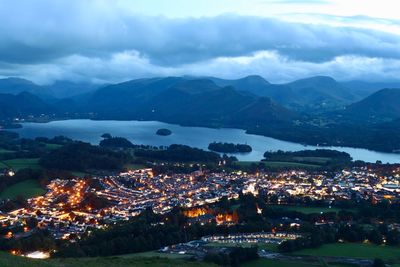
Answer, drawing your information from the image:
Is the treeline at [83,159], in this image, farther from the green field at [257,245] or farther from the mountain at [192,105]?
the mountain at [192,105]

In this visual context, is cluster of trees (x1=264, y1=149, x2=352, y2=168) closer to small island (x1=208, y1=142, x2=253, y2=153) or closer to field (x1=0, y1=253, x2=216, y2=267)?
small island (x1=208, y1=142, x2=253, y2=153)

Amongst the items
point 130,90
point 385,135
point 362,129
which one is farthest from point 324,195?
point 130,90

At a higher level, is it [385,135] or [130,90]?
[130,90]

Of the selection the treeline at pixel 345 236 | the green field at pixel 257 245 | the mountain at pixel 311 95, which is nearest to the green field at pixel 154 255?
the green field at pixel 257 245

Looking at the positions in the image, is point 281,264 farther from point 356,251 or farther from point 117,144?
point 117,144

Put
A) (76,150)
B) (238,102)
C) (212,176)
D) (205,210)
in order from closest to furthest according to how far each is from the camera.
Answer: (205,210)
(212,176)
(76,150)
(238,102)

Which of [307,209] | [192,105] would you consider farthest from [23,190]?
[192,105]

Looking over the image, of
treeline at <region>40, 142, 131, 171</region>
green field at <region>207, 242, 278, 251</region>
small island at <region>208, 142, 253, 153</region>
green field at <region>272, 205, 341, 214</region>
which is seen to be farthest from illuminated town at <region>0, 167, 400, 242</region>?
small island at <region>208, 142, 253, 153</region>

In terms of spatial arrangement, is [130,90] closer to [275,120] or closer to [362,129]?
[275,120]
